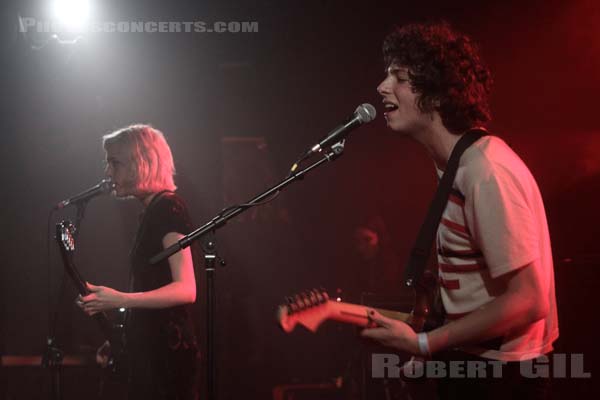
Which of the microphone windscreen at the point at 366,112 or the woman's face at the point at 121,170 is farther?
the woman's face at the point at 121,170

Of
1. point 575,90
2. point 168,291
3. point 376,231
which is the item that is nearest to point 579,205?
point 575,90

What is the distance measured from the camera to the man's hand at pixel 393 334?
1.94m

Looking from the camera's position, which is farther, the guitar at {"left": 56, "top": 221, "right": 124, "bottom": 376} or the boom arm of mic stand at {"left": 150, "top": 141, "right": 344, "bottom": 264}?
the guitar at {"left": 56, "top": 221, "right": 124, "bottom": 376}

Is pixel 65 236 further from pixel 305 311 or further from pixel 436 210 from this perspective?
pixel 436 210

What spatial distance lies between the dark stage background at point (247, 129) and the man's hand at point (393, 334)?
8.48 feet

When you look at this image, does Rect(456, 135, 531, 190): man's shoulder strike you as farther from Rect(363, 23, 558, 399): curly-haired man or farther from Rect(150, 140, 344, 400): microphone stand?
Rect(150, 140, 344, 400): microphone stand

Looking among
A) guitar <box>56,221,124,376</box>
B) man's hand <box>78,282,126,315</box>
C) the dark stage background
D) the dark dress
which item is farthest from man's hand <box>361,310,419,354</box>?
the dark stage background

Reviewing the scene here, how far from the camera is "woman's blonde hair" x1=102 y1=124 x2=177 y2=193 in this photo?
3469 millimetres

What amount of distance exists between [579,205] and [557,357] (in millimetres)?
2443

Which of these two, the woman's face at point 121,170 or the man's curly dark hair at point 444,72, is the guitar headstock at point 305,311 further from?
the woman's face at point 121,170

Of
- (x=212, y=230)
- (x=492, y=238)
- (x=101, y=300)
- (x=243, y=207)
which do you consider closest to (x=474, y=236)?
(x=492, y=238)

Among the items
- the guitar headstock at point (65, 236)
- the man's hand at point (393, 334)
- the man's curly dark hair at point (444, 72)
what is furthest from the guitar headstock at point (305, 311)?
the guitar headstock at point (65, 236)

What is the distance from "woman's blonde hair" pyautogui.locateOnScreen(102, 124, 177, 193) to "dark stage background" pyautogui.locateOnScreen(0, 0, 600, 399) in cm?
108

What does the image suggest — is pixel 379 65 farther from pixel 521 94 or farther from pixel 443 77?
pixel 443 77
